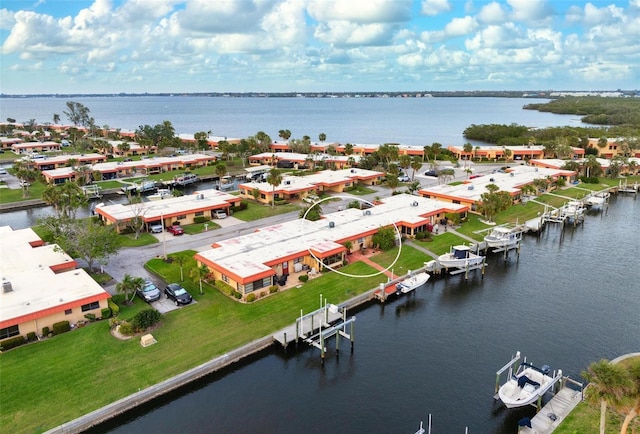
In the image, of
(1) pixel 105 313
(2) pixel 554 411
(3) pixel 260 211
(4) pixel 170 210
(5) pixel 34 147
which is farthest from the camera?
(5) pixel 34 147

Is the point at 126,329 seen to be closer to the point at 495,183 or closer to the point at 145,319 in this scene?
the point at 145,319

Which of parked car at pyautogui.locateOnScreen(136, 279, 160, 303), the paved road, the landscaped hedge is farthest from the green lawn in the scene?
the landscaped hedge

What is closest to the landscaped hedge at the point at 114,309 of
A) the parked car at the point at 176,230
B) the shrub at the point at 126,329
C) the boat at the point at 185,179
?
the shrub at the point at 126,329

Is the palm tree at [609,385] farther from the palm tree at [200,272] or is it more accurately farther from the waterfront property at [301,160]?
the waterfront property at [301,160]

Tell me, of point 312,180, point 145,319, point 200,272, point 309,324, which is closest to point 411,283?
point 309,324

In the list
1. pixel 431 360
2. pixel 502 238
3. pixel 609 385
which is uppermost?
pixel 609 385

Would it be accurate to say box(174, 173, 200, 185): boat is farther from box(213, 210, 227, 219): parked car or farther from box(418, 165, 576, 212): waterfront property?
box(418, 165, 576, 212): waterfront property
